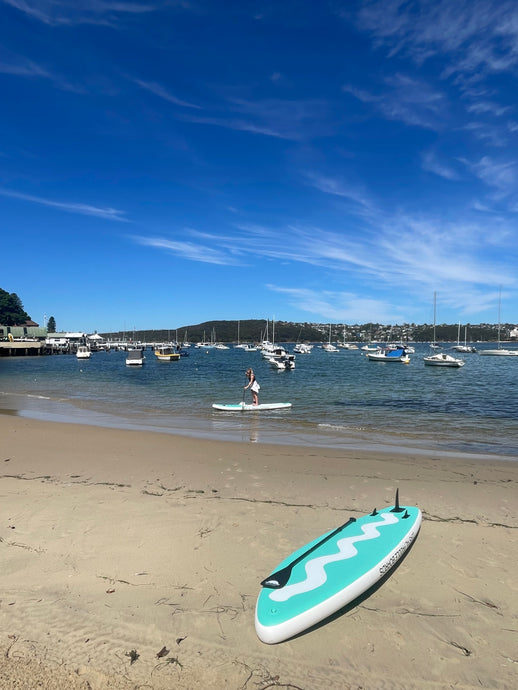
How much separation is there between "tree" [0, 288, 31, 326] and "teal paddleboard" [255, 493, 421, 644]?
183m

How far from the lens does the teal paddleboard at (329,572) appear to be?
3.47 m

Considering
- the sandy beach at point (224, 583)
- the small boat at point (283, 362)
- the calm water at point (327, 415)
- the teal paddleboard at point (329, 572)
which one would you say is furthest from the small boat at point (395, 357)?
the teal paddleboard at point (329, 572)

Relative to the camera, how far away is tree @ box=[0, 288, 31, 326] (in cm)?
16138

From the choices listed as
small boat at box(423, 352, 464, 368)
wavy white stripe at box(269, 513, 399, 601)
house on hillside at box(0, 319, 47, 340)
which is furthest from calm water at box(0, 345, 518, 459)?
house on hillside at box(0, 319, 47, 340)

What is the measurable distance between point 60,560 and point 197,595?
162 centimetres

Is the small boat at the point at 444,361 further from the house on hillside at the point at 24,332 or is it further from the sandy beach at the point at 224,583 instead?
the house on hillside at the point at 24,332

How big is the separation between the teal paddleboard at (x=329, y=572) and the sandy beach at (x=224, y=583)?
13cm

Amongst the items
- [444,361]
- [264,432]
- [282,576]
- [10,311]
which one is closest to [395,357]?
[444,361]

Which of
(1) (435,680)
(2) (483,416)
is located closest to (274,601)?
(1) (435,680)

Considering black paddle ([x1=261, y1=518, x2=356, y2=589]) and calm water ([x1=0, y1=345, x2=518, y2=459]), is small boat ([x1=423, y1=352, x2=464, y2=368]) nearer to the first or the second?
calm water ([x1=0, y1=345, x2=518, y2=459])

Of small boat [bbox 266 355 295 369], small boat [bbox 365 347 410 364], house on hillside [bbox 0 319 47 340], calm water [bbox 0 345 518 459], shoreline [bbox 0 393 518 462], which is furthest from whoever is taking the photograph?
house on hillside [bbox 0 319 47 340]

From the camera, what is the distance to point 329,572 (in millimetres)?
4156

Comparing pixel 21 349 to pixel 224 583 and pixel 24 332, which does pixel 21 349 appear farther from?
pixel 224 583

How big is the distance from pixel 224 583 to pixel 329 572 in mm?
1026
